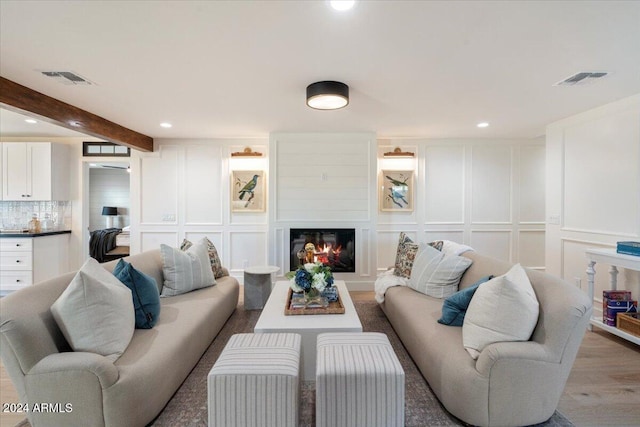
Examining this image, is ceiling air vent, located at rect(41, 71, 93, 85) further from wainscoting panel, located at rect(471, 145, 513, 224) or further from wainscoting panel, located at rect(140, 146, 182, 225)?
wainscoting panel, located at rect(471, 145, 513, 224)

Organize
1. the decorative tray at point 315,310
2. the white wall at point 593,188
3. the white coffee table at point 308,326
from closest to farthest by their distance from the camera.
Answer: the white coffee table at point 308,326 → the decorative tray at point 315,310 → the white wall at point 593,188

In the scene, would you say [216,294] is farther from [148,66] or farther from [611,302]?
[611,302]

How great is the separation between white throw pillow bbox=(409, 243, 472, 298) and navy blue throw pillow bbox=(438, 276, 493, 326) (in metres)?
0.63

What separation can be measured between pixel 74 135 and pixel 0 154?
3.55ft

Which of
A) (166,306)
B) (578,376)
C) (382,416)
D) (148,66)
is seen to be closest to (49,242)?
(166,306)

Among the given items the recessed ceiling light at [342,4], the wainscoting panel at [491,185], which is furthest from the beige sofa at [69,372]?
the wainscoting panel at [491,185]

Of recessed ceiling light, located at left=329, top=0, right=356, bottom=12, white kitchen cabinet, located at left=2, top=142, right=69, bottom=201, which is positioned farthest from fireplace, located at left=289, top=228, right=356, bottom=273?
white kitchen cabinet, located at left=2, top=142, right=69, bottom=201

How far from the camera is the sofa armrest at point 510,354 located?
Answer: 5.38 ft

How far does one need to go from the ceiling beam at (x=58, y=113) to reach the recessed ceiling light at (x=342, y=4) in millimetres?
2936

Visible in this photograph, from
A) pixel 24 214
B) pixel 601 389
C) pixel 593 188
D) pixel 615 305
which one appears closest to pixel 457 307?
pixel 601 389

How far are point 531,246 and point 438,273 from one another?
11.0ft

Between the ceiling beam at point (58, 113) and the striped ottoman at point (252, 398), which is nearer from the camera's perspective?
the striped ottoman at point (252, 398)

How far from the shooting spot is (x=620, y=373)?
2.40m

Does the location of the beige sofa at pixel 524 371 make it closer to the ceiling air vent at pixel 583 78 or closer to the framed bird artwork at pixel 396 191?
the ceiling air vent at pixel 583 78
